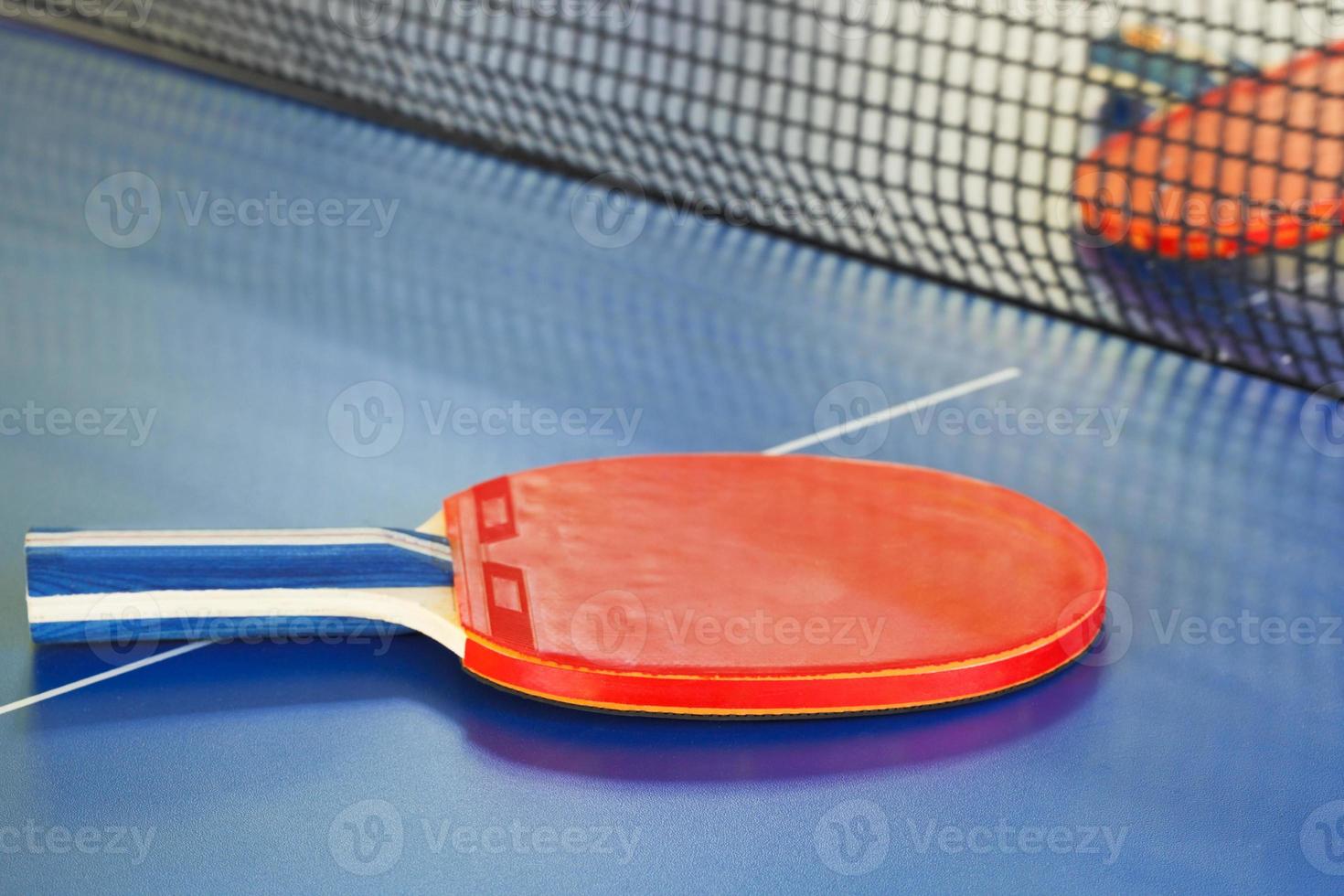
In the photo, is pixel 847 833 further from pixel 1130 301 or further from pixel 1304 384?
pixel 1130 301

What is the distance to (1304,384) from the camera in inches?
117

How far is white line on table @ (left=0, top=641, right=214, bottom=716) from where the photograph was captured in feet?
5.73

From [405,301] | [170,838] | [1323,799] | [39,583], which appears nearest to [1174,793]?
[1323,799]

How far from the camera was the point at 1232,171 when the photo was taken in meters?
3.37

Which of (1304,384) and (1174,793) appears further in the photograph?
(1304,384)

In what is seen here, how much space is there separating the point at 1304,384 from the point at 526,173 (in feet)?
6.87
